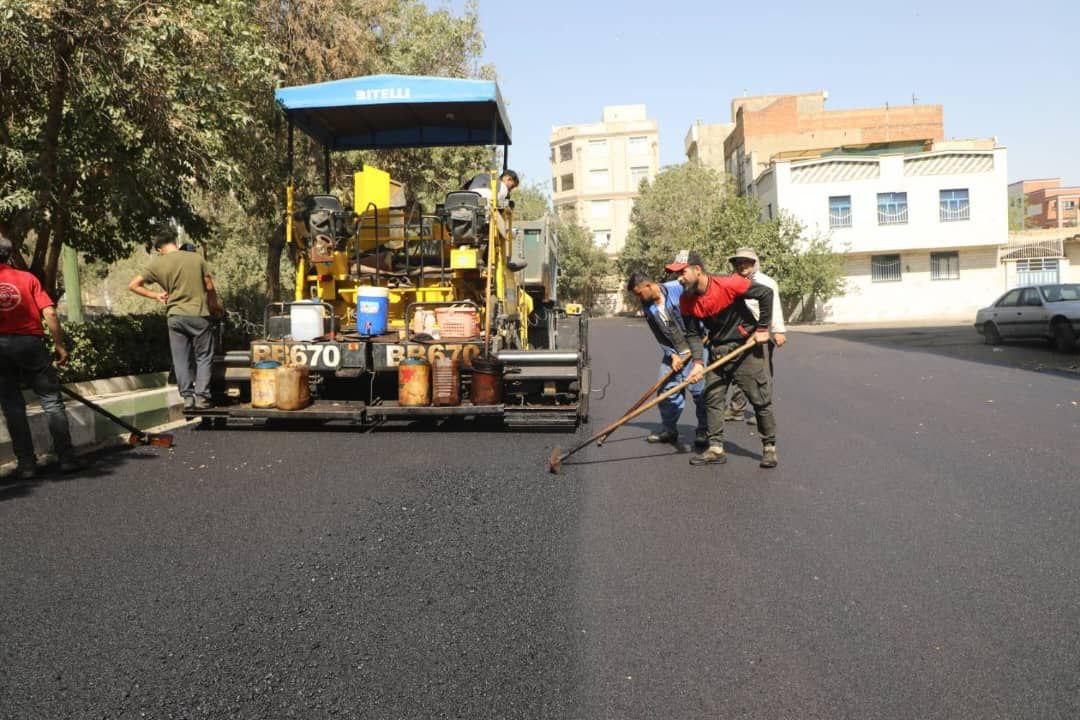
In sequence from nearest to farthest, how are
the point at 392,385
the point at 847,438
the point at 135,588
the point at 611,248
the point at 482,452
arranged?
the point at 135,588
the point at 482,452
the point at 847,438
the point at 392,385
the point at 611,248

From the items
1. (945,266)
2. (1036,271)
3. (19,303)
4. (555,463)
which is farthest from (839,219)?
(19,303)

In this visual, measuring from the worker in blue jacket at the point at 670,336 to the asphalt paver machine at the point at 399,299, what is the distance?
0.86 metres

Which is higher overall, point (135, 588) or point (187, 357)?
point (187, 357)

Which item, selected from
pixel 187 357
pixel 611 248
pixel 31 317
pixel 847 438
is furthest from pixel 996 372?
pixel 611 248

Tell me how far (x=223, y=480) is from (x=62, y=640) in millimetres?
2839

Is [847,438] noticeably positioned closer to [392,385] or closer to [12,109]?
[392,385]

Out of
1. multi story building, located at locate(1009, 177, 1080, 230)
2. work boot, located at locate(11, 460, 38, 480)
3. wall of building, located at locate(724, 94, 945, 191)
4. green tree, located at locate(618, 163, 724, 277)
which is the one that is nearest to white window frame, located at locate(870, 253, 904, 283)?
wall of building, located at locate(724, 94, 945, 191)

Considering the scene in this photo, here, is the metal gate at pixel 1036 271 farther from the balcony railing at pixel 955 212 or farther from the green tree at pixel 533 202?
the green tree at pixel 533 202

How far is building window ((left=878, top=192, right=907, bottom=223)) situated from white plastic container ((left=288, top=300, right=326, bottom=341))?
125 feet

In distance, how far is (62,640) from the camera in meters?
3.52

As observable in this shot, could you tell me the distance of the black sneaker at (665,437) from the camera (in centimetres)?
793

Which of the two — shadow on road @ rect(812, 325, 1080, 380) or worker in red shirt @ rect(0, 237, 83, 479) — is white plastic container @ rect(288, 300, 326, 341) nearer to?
worker in red shirt @ rect(0, 237, 83, 479)

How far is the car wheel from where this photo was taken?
56.7 feet

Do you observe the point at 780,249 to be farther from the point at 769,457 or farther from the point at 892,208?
the point at 769,457
